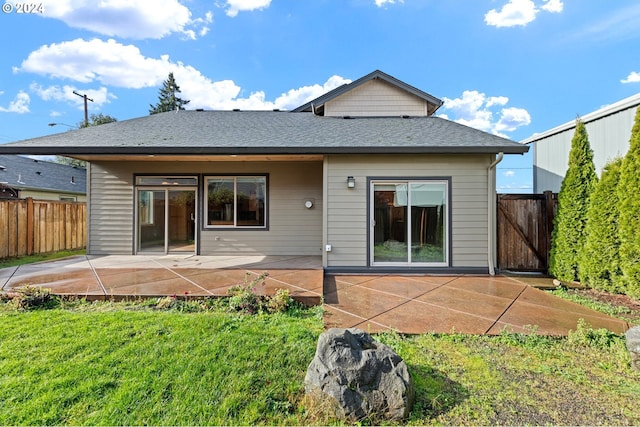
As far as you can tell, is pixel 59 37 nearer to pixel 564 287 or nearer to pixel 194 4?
pixel 194 4

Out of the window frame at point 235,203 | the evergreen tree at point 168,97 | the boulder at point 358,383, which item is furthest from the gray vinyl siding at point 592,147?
the evergreen tree at point 168,97

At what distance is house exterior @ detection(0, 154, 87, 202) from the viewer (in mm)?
13617

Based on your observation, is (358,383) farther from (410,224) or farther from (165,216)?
(165,216)

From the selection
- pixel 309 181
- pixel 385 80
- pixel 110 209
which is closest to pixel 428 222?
pixel 309 181

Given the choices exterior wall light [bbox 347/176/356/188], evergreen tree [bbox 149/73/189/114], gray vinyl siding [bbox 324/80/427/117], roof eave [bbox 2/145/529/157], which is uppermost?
evergreen tree [bbox 149/73/189/114]

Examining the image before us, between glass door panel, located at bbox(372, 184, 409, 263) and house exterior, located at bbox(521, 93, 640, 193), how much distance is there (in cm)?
406

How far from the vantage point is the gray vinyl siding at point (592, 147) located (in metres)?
6.87

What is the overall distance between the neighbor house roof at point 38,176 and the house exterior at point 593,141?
21.5 metres

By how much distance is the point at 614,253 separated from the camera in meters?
5.04

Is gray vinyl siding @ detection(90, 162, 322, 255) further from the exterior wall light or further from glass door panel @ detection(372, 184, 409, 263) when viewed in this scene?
glass door panel @ detection(372, 184, 409, 263)

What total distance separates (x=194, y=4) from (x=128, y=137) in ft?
14.9

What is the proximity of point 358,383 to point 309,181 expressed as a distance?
633cm

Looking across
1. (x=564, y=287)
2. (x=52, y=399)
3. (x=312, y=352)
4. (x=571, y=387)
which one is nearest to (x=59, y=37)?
(x=52, y=399)

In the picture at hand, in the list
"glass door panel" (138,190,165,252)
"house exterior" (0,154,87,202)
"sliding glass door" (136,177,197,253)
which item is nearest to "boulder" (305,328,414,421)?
"sliding glass door" (136,177,197,253)
